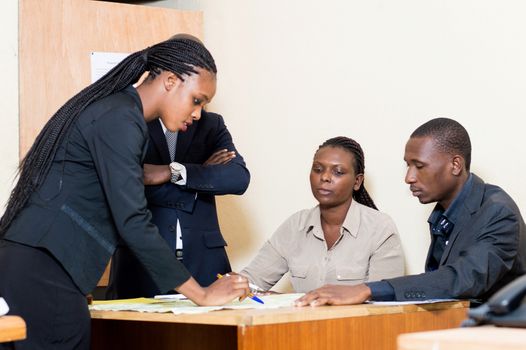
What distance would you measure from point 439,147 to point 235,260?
1768 mm

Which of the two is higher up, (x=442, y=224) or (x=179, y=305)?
(x=442, y=224)

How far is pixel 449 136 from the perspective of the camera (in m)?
2.96

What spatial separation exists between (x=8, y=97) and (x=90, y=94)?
5.40ft

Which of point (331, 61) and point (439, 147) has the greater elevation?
point (331, 61)

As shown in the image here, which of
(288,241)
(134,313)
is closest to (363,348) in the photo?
(134,313)

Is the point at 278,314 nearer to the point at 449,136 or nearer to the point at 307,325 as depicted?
the point at 307,325

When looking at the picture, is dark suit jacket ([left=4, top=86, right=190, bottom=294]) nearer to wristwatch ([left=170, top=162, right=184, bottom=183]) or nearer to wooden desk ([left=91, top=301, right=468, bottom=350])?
wooden desk ([left=91, top=301, right=468, bottom=350])

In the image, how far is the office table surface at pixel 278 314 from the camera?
205 cm

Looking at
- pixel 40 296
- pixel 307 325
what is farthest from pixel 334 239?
pixel 40 296

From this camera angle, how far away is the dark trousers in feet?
6.93

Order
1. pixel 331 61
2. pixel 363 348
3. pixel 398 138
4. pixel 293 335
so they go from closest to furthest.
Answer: pixel 293 335
pixel 363 348
pixel 398 138
pixel 331 61

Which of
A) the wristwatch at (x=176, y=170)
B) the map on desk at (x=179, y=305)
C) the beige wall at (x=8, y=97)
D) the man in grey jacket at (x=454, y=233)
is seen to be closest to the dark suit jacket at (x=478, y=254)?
the man in grey jacket at (x=454, y=233)

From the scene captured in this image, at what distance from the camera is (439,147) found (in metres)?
2.94

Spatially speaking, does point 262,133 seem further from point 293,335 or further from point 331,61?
point 293,335
